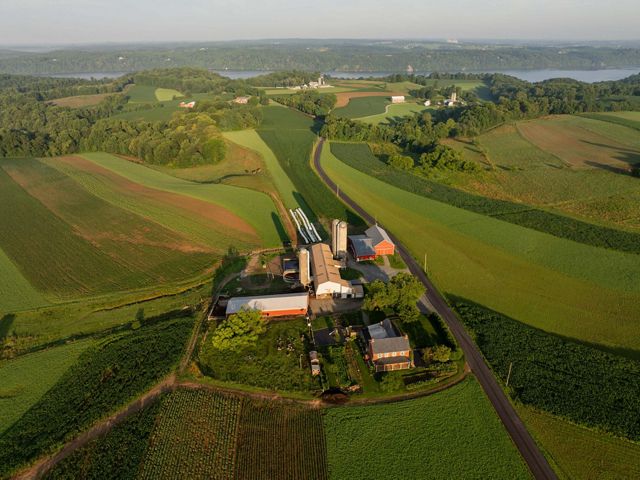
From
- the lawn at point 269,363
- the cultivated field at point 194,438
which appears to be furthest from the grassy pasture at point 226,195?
the cultivated field at point 194,438

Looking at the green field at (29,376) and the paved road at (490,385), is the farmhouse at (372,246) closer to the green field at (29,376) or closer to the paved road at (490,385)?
the paved road at (490,385)

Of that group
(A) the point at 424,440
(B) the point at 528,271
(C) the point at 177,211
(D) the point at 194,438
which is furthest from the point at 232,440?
(C) the point at 177,211

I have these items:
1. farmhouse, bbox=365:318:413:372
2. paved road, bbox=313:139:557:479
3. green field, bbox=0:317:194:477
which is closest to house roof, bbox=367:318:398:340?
farmhouse, bbox=365:318:413:372

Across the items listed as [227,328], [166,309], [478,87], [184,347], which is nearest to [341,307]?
[227,328]

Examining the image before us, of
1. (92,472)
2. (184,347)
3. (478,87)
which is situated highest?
(478,87)

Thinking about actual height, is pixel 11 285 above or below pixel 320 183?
below

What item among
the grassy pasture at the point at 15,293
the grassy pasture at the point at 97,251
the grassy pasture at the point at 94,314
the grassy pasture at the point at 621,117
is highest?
the grassy pasture at the point at 621,117

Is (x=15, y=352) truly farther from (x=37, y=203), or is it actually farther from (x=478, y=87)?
(x=478, y=87)
